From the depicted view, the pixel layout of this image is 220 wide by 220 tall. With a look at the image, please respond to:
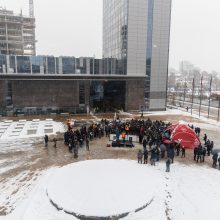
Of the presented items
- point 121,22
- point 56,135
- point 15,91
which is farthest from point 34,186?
point 121,22

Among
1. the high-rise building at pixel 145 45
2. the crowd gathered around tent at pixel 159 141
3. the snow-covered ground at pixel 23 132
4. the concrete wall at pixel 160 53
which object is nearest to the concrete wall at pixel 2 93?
the snow-covered ground at pixel 23 132

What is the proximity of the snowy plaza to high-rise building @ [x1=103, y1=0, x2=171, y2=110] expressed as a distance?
94.3 ft

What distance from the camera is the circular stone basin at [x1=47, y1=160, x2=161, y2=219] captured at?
447 inches

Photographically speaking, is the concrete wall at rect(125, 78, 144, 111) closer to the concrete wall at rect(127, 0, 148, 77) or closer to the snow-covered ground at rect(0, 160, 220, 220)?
the concrete wall at rect(127, 0, 148, 77)

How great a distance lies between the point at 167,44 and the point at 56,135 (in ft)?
109

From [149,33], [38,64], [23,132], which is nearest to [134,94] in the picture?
[149,33]

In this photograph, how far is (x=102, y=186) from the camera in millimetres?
13383

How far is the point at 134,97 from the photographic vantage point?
47406 millimetres

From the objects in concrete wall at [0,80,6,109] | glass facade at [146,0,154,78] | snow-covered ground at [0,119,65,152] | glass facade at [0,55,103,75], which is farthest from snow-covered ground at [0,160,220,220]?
glass facade at [146,0,154,78]

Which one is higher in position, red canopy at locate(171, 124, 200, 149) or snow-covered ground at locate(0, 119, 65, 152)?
red canopy at locate(171, 124, 200, 149)

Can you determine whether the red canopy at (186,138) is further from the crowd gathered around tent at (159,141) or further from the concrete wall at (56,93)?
the concrete wall at (56,93)

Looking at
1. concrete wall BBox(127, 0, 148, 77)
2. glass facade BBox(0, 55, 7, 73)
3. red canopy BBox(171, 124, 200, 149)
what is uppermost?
concrete wall BBox(127, 0, 148, 77)

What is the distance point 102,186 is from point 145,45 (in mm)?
39421

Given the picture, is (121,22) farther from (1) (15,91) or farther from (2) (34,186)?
(2) (34,186)
